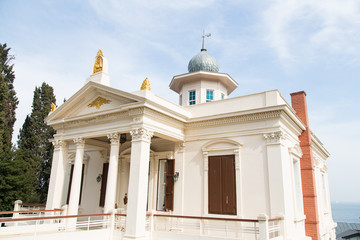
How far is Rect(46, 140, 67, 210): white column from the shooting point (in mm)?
13689

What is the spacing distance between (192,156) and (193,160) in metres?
0.20

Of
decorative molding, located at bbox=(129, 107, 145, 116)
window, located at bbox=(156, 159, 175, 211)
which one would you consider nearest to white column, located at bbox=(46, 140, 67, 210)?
Answer: window, located at bbox=(156, 159, 175, 211)

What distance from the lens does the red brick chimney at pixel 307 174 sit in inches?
514

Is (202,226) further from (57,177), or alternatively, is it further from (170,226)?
(57,177)

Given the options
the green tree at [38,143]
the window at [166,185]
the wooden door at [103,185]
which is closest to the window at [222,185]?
the window at [166,185]

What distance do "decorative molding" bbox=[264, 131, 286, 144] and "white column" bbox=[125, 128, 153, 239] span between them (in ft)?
15.6

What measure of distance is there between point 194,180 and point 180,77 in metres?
7.42

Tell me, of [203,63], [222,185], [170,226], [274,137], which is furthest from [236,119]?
[203,63]

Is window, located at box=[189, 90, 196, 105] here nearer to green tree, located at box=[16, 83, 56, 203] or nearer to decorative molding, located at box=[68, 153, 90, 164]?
decorative molding, located at box=[68, 153, 90, 164]

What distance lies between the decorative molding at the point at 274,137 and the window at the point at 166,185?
14.9ft

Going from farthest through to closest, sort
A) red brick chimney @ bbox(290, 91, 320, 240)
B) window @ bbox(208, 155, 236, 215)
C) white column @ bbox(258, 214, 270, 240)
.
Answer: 1. red brick chimney @ bbox(290, 91, 320, 240)
2. window @ bbox(208, 155, 236, 215)
3. white column @ bbox(258, 214, 270, 240)

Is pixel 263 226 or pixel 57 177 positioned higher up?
pixel 57 177

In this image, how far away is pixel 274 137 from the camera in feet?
37.8

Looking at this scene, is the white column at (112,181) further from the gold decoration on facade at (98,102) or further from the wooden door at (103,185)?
the wooden door at (103,185)
